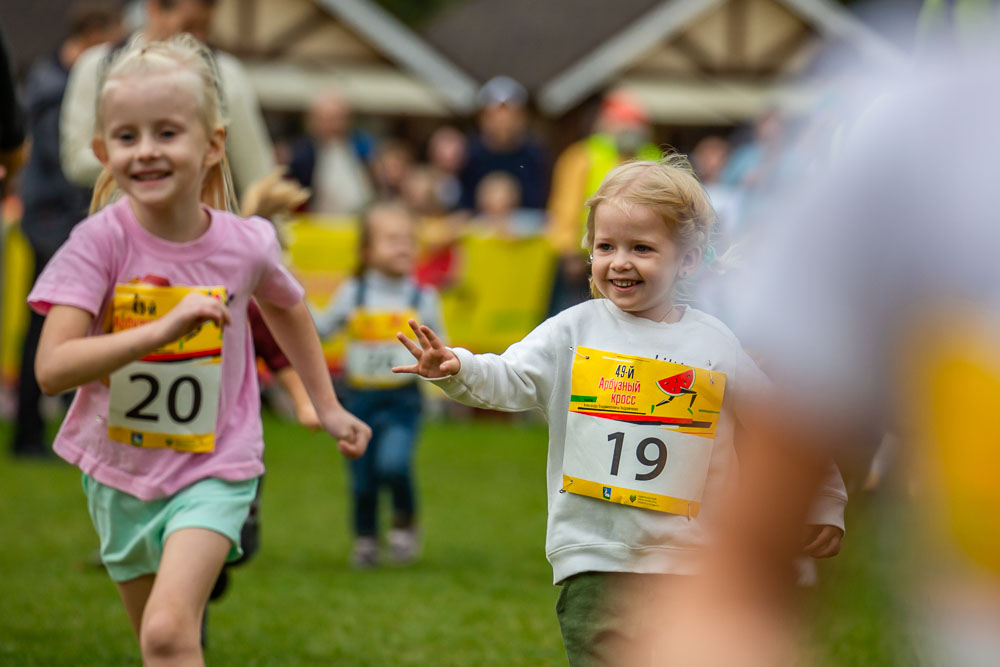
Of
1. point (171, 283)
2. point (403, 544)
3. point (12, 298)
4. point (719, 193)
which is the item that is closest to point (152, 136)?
point (171, 283)

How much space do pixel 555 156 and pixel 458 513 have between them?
57.7 ft

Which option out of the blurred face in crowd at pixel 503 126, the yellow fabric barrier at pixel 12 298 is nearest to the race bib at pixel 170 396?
the blurred face in crowd at pixel 503 126

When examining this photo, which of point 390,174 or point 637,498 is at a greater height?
point 390,174

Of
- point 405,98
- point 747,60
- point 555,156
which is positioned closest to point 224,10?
point 405,98

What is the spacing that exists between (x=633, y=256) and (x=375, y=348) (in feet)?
12.4

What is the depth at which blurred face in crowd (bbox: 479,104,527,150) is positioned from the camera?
12.1m

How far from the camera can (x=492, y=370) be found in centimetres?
285

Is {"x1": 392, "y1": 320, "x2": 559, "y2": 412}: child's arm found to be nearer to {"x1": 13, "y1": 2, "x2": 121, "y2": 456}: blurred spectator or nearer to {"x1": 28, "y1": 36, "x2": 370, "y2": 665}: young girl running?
{"x1": 28, "y1": 36, "x2": 370, "y2": 665}: young girl running

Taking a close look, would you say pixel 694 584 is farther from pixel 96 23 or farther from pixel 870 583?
pixel 96 23

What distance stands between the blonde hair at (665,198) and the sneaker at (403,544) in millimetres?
3686

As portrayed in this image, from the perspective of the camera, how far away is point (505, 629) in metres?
5.17

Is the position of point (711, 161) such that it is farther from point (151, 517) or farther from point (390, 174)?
point (151, 517)

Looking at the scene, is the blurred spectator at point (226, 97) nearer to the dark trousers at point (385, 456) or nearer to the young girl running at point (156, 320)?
the dark trousers at point (385, 456)

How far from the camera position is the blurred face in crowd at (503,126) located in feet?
39.6
